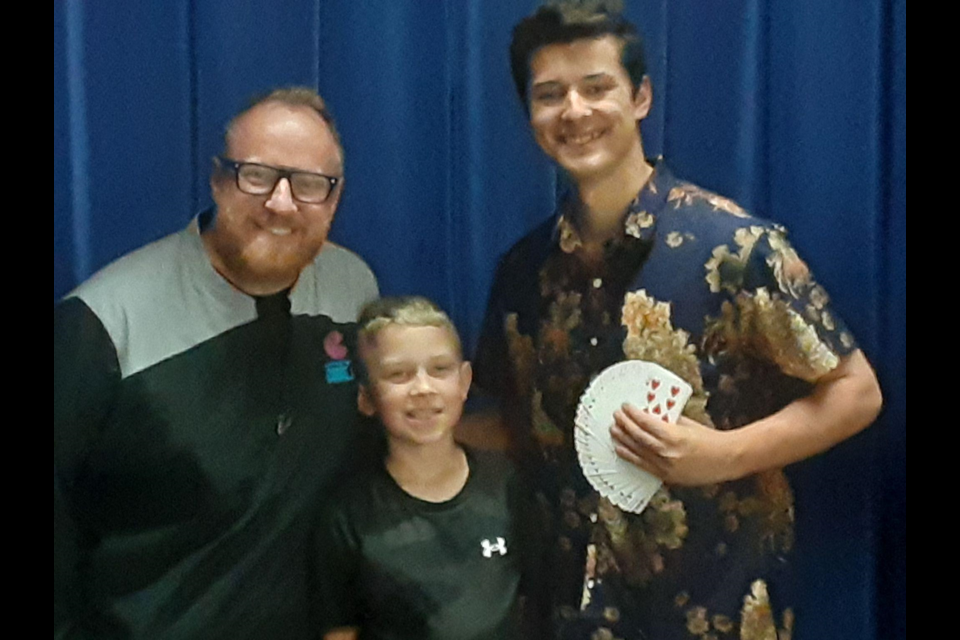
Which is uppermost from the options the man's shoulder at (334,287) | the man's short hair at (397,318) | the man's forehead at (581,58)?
the man's forehead at (581,58)

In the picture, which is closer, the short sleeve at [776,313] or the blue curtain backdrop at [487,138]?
the short sleeve at [776,313]

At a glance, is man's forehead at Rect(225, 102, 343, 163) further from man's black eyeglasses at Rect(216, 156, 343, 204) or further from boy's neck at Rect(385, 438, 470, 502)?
boy's neck at Rect(385, 438, 470, 502)

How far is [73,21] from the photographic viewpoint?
5.12 ft

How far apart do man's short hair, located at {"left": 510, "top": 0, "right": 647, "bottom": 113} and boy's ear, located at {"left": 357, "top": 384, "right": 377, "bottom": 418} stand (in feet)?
1.73

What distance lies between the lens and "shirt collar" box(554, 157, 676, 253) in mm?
1521

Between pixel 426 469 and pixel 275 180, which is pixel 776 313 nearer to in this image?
pixel 426 469

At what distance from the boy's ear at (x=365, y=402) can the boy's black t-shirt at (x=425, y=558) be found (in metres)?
0.09

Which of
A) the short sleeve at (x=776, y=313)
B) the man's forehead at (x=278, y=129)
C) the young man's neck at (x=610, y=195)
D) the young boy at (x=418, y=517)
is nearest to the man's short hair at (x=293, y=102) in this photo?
the man's forehead at (x=278, y=129)

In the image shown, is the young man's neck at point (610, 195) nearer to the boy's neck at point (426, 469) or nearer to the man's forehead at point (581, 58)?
the man's forehead at point (581, 58)

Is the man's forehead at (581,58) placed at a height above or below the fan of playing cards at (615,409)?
above

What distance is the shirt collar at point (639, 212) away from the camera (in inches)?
59.9

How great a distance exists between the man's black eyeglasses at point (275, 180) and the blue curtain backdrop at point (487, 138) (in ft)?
0.14

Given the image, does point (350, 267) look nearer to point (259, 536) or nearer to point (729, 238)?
point (259, 536)

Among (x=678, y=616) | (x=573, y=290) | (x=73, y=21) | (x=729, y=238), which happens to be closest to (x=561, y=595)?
(x=678, y=616)
